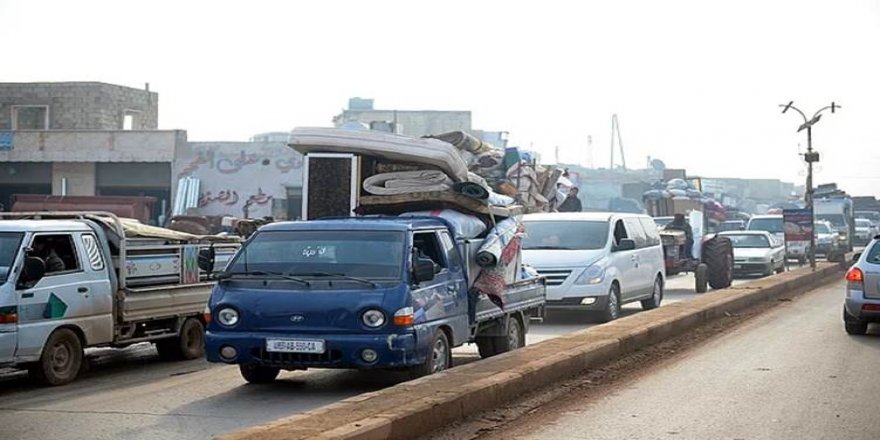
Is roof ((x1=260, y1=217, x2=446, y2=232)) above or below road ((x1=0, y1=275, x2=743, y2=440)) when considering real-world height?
above

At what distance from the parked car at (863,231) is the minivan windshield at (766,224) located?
2578 cm

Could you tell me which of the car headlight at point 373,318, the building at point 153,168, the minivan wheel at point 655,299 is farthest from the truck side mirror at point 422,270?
the building at point 153,168

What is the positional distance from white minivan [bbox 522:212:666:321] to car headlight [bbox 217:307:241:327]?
831cm

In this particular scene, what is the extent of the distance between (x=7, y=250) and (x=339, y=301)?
3.62 metres

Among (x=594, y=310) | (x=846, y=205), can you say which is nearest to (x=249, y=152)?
(x=846, y=205)

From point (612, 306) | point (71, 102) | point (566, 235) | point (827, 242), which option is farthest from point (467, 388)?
point (71, 102)

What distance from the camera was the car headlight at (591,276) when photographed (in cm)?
1831

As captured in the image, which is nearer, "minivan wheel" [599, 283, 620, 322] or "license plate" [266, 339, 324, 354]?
"license plate" [266, 339, 324, 354]

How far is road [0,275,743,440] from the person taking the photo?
891 cm

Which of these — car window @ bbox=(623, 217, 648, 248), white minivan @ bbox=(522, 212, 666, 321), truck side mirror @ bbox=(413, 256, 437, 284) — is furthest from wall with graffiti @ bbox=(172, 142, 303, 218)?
truck side mirror @ bbox=(413, 256, 437, 284)

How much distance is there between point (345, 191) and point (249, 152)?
37.6 metres

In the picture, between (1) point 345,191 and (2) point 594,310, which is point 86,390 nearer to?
(1) point 345,191

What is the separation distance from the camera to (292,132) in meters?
13.4

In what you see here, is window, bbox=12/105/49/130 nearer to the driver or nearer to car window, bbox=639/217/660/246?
the driver
